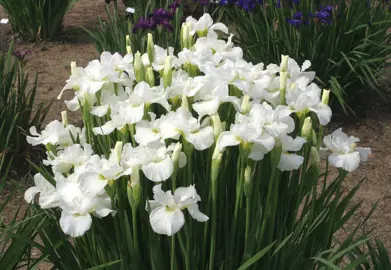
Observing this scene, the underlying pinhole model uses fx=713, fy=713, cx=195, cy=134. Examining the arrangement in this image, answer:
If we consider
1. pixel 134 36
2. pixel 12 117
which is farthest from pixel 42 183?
pixel 134 36

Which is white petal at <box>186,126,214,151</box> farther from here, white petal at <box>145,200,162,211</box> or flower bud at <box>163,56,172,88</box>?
flower bud at <box>163,56,172,88</box>

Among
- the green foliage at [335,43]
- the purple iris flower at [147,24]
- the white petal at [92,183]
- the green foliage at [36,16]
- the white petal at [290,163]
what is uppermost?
the white petal at [92,183]

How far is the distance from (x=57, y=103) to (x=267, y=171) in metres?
3.03

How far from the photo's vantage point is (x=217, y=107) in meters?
1.96

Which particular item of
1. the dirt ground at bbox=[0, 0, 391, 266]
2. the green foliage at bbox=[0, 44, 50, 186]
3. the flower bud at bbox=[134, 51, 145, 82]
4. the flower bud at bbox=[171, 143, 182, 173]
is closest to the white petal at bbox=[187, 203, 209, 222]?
the flower bud at bbox=[171, 143, 182, 173]

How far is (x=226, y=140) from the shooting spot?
5.98ft

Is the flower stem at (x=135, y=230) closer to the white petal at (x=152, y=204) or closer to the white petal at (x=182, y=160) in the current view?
the white petal at (x=152, y=204)

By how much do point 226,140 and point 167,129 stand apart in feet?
0.57

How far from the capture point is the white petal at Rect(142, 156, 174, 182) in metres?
1.81

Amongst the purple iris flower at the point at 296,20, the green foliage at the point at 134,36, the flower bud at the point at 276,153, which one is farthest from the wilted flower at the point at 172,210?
the purple iris flower at the point at 296,20

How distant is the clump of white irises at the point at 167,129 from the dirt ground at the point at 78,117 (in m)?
0.63

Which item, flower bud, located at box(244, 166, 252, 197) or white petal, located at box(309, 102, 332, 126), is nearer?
flower bud, located at box(244, 166, 252, 197)

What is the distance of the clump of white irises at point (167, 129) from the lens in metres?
1.82

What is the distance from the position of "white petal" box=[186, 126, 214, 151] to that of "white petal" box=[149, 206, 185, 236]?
0.18 metres
